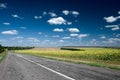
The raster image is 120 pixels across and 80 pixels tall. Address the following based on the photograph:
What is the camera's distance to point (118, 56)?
1107 inches

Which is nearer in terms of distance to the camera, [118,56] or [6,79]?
[6,79]

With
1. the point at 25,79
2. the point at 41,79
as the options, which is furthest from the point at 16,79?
the point at 41,79

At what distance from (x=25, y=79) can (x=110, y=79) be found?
4.37m

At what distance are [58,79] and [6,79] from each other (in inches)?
110

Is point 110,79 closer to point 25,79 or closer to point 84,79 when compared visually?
point 84,79

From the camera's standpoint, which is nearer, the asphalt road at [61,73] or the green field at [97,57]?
the asphalt road at [61,73]

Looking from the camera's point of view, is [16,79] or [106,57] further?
[106,57]

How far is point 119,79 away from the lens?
8.74 metres

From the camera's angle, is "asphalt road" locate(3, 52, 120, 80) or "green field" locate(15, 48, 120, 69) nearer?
"asphalt road" locate(3, 52, 120, 80)

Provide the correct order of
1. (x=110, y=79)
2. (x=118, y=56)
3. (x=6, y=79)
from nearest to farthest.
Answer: (x=110, y=79)
(x=6, y=79)
(x=118, y=56)

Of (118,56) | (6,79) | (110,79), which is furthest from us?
(118,56)

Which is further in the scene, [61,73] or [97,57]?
[97,57]

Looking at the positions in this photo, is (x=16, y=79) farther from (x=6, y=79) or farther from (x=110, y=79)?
(x=110, y=79)

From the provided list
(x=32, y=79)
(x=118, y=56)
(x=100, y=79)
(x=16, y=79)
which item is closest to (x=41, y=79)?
(x=32, y=79)
